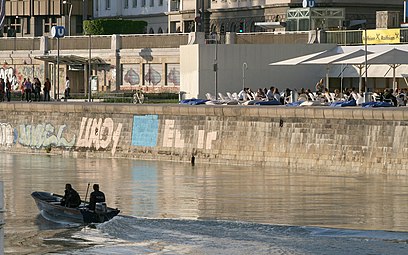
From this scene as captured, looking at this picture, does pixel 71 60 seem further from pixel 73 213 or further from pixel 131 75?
pixel 73 213

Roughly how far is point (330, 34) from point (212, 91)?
7.79 meters

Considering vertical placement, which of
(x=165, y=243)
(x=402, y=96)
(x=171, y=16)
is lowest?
(x=165, y=243)

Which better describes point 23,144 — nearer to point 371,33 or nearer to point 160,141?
point 160,141

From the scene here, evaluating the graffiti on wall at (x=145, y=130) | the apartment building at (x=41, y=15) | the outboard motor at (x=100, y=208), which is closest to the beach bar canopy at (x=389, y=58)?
the graffiti on wall at (x=145, y=130)

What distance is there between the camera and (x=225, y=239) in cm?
3688

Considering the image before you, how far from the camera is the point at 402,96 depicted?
6412 centimetres

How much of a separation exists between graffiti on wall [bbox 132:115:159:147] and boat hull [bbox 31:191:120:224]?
793 inches

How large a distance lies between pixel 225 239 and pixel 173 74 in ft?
172

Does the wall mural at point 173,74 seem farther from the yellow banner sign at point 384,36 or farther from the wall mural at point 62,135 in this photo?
the wall mural at point 62,135

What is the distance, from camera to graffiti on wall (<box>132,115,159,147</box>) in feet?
204

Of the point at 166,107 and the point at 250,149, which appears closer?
the point at 250,149

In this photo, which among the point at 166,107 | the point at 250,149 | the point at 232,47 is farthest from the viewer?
the point at 232,47

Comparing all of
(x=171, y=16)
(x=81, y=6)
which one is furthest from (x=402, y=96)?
(x=81, y=6)

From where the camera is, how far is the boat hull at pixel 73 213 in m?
40.0
